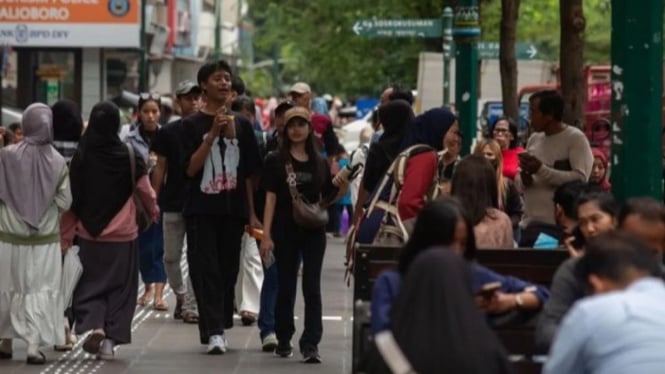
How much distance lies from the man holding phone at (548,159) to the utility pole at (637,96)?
9.58 ft

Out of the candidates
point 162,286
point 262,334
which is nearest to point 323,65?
point 162,286

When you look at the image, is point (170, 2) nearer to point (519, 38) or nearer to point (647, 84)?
point (519, 38)

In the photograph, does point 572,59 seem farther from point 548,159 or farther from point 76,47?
point 76,47

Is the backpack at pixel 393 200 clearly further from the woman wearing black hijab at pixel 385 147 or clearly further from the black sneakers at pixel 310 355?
the black sneakers at pixel 310 355

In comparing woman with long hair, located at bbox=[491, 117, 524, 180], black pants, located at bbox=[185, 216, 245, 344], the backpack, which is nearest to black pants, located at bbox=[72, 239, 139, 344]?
black pants, located at bbox=[185, 216, 245, 344]

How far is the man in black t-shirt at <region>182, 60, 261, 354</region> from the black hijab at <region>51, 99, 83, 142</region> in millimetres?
1388

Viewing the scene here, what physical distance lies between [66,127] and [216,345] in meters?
2.10

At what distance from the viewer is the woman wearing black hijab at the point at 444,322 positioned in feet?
23.0

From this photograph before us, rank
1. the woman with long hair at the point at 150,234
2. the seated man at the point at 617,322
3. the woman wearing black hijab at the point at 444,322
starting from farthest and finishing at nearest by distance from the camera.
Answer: the woman with long hair at the point at 150,234, the woman wearing black hijab at the point at 444,322, the seated man at the point at 617,322

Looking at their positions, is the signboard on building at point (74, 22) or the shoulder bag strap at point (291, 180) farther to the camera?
the signboard on building at point (74, 22)

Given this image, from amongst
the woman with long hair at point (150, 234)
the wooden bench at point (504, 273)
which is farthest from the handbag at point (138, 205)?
the wooden bench at point (504, 273)

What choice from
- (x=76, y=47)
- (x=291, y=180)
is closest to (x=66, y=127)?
(x=291, y=180)

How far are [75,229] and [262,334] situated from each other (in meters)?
1.48

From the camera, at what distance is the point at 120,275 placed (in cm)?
1415
